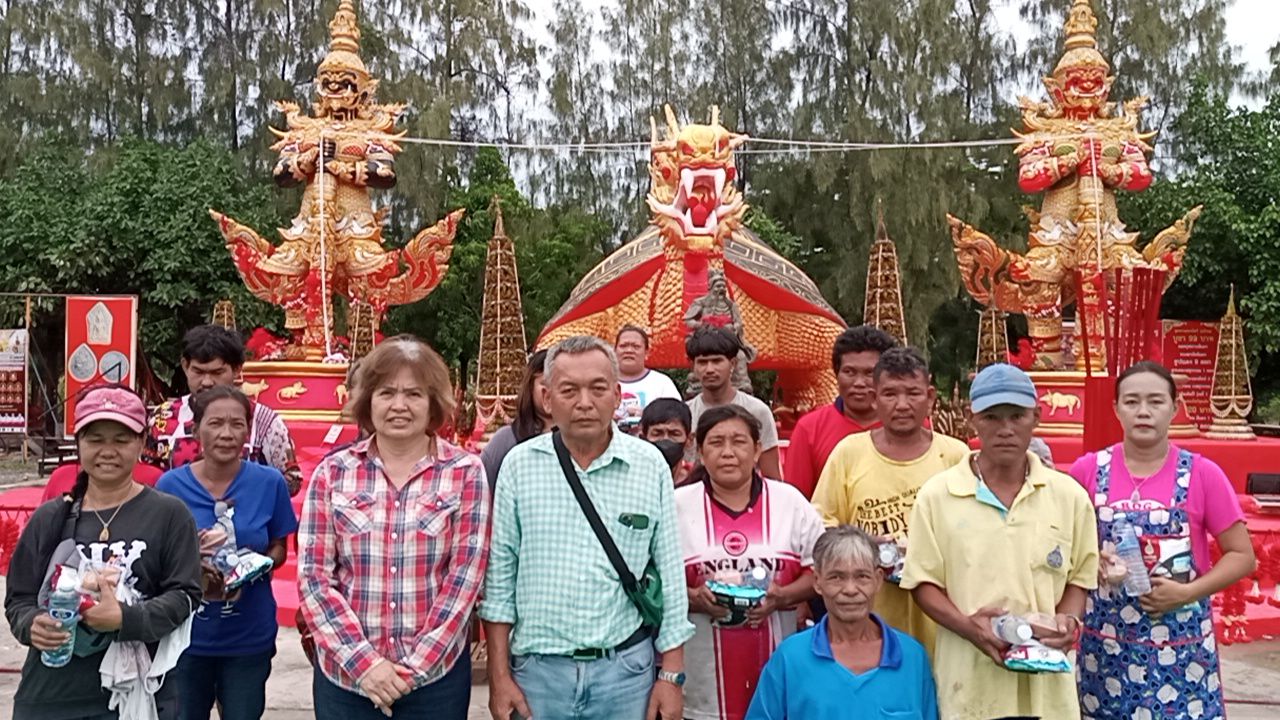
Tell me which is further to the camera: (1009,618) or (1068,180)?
(1068,180)

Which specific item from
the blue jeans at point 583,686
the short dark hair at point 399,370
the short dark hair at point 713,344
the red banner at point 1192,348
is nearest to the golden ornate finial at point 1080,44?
the red banner at point 1192,348

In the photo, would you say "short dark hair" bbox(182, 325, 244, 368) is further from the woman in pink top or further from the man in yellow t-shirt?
the woman in pink top

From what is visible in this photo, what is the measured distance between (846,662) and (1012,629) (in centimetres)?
35

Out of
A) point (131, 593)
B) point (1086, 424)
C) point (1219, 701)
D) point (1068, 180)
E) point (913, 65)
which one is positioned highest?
point (913, 65)

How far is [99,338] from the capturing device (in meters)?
11.0

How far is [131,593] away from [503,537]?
0.80m

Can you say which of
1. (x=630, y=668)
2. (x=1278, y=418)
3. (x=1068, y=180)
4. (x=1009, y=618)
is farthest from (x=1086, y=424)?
(x=1278, y=418)

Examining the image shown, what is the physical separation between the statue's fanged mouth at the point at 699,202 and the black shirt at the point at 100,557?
558 centimetres

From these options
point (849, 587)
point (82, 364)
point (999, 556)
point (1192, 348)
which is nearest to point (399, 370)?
point (849, 587)

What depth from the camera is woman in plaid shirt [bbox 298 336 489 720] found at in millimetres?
2174

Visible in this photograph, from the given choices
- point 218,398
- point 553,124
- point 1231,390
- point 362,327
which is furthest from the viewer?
point 553,124

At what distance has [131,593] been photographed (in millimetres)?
2242

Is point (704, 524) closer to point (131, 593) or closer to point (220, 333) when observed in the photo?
point (131, 593)

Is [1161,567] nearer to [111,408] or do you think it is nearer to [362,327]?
[111,408]
